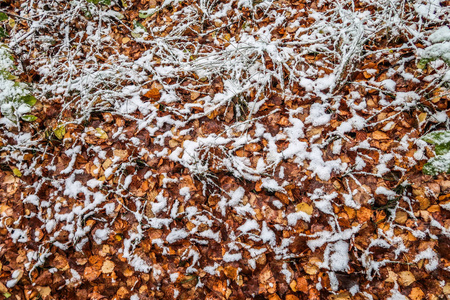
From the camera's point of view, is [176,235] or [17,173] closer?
[176,235]

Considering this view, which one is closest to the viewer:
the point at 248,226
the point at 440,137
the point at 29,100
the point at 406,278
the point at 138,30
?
the point at 440,137

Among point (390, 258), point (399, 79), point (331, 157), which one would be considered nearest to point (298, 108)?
point (331, 157)

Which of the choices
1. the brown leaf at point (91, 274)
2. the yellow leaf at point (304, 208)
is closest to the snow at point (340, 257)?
the yellow leaf at point (304, 208)

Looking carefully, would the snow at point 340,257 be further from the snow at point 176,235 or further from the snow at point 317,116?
the snow at point 176,235

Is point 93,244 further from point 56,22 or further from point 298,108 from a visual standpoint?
point 56,22

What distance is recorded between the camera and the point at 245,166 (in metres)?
1.65

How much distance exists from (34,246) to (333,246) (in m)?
2.15

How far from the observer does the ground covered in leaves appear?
1.46 m

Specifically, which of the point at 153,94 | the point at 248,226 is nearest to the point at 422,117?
the point at 248,226

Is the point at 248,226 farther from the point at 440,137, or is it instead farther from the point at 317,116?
the point at 440,137

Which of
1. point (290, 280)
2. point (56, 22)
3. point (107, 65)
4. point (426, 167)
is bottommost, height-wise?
point (290, 280)

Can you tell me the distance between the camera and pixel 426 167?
4.16 feet

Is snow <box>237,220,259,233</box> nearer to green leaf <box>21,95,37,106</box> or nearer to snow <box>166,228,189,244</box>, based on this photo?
snow <box>166,228,189,244</box>

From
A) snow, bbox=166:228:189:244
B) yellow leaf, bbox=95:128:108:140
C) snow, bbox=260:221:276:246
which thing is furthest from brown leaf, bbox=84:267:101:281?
snow, bbox=260:221:276:246
